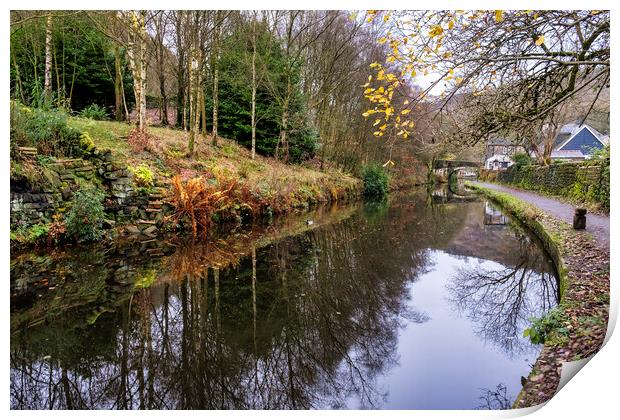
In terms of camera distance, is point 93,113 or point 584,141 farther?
point 93,113

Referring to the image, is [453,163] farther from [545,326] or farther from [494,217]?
[545,326]

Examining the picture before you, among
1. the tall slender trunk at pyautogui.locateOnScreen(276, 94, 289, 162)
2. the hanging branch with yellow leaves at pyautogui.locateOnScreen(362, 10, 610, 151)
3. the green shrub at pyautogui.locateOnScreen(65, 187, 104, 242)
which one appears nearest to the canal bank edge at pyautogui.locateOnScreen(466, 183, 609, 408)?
the hanging branch with yellow leaves at pyautogui.locateOnScreen(362, 10, 610, 151)

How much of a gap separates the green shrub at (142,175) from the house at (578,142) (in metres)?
8.01

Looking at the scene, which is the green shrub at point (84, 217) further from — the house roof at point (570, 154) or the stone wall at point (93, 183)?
the house roof at point (570, 154)

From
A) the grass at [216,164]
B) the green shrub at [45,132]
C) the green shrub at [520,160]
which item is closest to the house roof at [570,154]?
the grass at [216,164]

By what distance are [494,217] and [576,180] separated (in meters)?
5.96

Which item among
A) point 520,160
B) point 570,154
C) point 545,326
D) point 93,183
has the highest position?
point 520,160

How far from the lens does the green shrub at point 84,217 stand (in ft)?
21.7

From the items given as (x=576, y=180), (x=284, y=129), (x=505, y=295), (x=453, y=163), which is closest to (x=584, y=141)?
(x=576, y=180)

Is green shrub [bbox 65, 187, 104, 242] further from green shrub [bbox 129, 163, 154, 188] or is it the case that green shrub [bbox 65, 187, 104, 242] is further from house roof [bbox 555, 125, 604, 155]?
house roof [bbox 555, 125, 604, 155]

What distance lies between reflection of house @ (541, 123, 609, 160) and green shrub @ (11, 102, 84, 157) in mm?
8369

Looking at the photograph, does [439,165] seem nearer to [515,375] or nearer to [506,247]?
[506,247]

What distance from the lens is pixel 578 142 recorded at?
6996 mm

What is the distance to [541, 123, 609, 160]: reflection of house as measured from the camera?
17.7 ft
